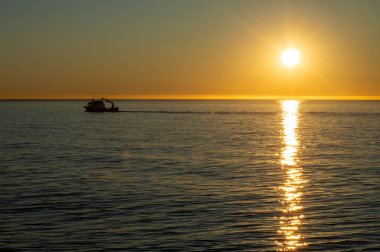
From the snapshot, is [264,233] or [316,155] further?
[316,155]

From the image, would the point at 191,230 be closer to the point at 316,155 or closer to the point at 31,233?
the point at 31,233

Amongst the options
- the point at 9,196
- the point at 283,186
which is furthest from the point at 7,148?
the point at 283,186

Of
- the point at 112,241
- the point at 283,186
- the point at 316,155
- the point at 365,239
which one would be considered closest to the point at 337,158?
the point at 316,155

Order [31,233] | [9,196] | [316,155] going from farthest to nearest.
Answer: [316,155] → [9,196] → [31,233]

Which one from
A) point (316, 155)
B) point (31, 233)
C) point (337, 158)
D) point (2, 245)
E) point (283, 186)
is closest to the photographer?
point (2, 245)

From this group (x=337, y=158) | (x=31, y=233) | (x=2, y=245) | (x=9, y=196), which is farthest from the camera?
(x=337, y=158)

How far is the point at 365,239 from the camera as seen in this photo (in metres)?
21.5

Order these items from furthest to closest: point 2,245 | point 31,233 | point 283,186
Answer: point 283,186 < point 31,233 < point 2,245

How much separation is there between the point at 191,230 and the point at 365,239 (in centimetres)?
664

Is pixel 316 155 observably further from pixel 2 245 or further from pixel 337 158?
pixel 2 245

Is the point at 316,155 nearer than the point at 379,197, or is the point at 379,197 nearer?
the point at 379,197

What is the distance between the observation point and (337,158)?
5153cm

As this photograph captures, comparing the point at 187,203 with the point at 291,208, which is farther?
the point at 187,203

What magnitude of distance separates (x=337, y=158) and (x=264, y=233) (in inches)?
1215
